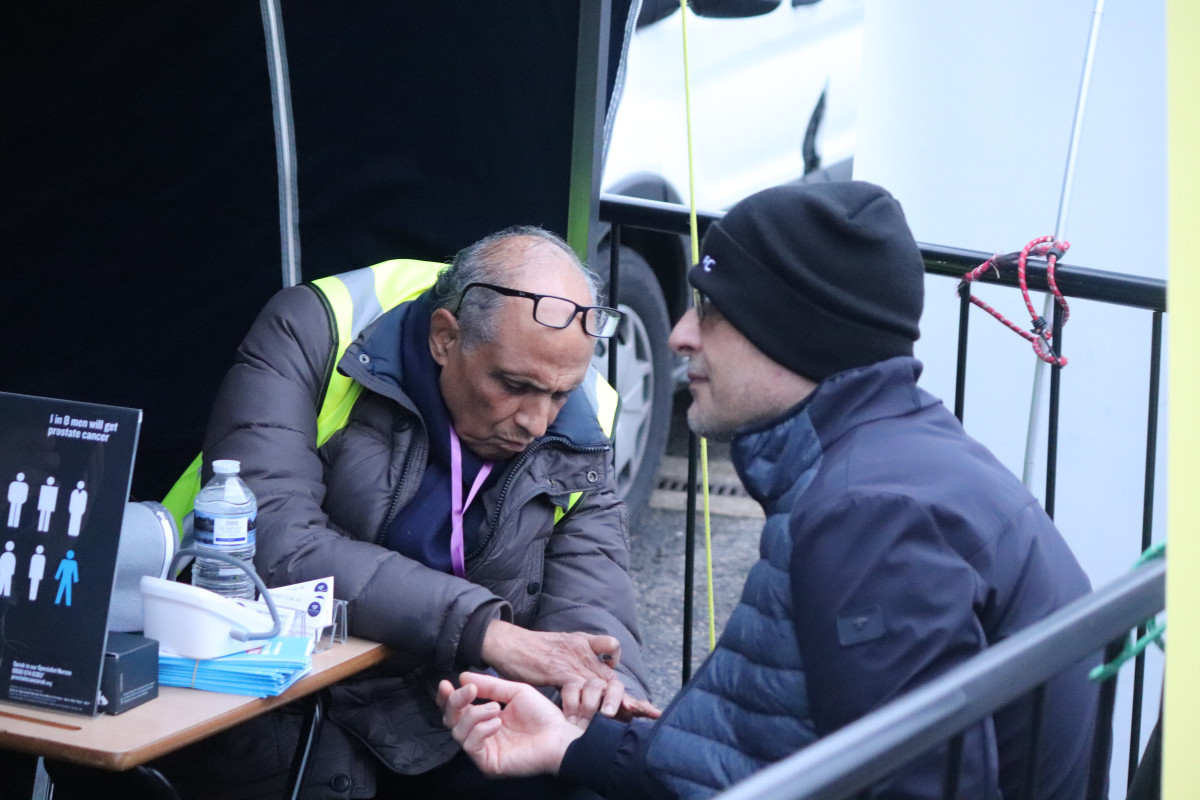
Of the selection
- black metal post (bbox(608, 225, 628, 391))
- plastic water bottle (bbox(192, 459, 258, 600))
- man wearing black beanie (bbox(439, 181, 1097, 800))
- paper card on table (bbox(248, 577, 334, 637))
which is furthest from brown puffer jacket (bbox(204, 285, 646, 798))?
black metal post (bbox(608, 225, 628, 391))

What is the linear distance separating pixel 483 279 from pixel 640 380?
2.32 meters

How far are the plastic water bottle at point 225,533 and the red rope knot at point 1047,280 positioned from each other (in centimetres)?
166

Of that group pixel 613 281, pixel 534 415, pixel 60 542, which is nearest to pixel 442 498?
pixel 534 415

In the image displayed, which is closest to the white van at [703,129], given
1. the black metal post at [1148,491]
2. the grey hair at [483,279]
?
the grey hair at [483,279]

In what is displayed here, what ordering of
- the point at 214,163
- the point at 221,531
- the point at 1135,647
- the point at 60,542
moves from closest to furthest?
the point at 1135,647
the point at 60,542
the point at 221,531
the point at 214,163

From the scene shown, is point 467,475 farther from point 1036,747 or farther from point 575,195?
point 1036,747

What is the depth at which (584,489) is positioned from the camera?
2629 millimetres

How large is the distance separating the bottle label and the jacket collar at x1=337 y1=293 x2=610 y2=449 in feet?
1.65

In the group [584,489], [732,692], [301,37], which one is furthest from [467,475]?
[301,37]

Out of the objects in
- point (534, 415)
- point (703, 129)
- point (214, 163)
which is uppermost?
point (703, 129)

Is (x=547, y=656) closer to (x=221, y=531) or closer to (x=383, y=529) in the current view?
(x=383, y=529)

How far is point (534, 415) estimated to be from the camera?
2.54 metres

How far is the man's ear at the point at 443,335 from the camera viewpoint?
2619 millimetres

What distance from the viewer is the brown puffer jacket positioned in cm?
232
